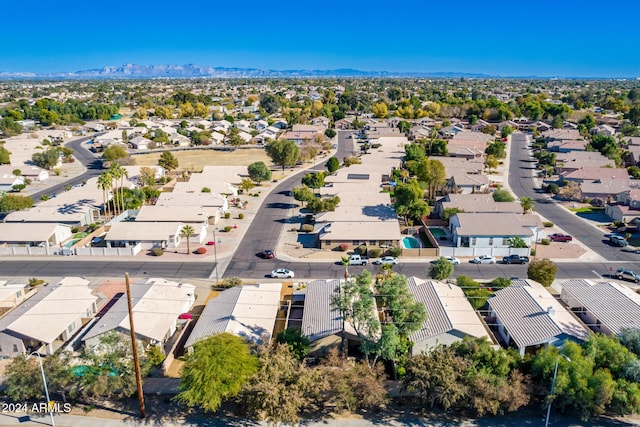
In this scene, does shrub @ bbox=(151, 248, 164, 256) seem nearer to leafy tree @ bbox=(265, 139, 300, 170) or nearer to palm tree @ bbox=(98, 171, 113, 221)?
palm tree @ bbox=(98, 171, 113, 221)

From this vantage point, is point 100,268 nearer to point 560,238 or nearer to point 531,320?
point 531,320

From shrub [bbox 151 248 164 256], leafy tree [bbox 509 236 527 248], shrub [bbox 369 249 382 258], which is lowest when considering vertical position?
shrub [bbox 151 248 164 256]

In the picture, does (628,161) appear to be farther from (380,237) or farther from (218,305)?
(218,305)

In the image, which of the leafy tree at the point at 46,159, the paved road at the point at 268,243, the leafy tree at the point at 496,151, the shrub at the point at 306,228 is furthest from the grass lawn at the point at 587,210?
the leafy tree at the point at 46,159

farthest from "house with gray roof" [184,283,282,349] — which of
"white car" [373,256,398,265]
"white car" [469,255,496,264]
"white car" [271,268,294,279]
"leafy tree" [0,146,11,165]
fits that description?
"leafy tree" [0,146,11,165]

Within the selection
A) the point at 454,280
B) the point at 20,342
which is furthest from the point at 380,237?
the point at 20,342

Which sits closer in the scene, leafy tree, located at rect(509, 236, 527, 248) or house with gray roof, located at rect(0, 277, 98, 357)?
house with gray roof, located at rect(0, 277, 98, 357)

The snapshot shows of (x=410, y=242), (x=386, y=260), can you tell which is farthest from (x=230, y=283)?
(x=410, y=242)
